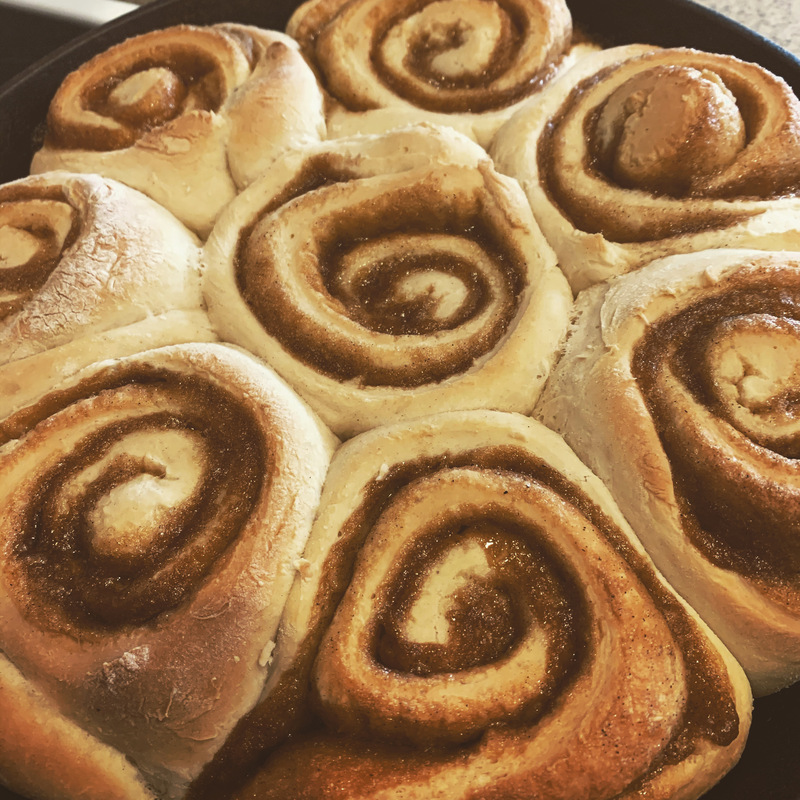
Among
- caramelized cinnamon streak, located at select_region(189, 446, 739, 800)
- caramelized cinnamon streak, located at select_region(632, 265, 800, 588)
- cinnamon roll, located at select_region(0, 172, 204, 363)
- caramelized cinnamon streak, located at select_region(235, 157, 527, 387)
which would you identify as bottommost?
caramelized cinnamon streak, located at select_region(189, 446, 739, 800)

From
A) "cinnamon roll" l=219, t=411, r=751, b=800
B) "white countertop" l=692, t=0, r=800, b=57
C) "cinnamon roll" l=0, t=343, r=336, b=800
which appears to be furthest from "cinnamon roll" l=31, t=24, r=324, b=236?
"white countertop" l=692, t=0, r=800, b=57

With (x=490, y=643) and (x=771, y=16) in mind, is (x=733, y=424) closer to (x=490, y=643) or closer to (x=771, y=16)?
(x=490, y=643)

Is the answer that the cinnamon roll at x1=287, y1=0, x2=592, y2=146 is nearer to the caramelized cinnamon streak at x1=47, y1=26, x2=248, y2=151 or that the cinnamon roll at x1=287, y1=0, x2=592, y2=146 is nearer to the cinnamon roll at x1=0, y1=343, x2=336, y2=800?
the caramelized cinnamon streak at x1=47, y1=26, x2=248, y2=151

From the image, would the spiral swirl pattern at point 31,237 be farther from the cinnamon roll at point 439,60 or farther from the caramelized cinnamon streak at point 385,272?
the cinnamon roll at point 439,60

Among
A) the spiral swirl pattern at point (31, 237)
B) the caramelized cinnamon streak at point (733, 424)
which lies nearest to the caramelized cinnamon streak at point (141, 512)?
the spiral swirl pattern at point (31, 237)

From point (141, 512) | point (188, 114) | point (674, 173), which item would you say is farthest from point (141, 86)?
point (674, 173)

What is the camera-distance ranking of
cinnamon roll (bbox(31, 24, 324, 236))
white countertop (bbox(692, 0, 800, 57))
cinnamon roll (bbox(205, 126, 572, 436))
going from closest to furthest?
cinnamon roll (bbox(205, 126, 572, 436)), cinnamon roll (bbox(31, 24, 324, 236)), white countertop (bbox(692, 0, 800, 57))
